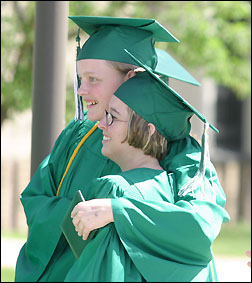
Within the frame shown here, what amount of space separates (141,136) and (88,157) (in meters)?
0.42

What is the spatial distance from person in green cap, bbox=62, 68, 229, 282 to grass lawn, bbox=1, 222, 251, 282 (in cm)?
774

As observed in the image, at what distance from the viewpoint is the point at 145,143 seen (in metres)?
2.98

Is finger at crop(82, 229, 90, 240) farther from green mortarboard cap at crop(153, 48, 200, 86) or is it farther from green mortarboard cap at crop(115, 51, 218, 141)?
green mortarboard cap at crop(153, 48, 200, 86)

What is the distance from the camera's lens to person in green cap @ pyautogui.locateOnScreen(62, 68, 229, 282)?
2777mm

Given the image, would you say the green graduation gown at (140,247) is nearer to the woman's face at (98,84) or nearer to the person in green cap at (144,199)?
the person in green cap at (144,199)

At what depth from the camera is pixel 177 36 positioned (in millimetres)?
9383

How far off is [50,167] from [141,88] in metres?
0.64

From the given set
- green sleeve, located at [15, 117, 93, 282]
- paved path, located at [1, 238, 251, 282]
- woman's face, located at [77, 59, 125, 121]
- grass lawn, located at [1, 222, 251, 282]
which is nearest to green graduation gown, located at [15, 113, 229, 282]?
green sleeve, located at [15, 117, 93, 282]

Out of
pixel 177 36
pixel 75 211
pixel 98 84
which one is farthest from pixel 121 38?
pixel 177 36

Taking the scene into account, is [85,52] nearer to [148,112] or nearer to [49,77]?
[148,112]

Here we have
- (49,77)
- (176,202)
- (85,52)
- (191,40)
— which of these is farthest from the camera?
(191,40)

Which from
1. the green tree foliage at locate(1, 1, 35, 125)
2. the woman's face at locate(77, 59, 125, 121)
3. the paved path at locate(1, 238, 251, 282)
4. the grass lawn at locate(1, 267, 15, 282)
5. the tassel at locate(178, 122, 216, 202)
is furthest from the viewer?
the green tree foliage at locate(1, 1, 35, 125)

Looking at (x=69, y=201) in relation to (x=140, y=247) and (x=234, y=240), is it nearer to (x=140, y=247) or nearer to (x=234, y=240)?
(x=140, y=247)

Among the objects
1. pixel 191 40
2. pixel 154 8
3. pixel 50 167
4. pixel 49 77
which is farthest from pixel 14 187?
pixel 50 167
